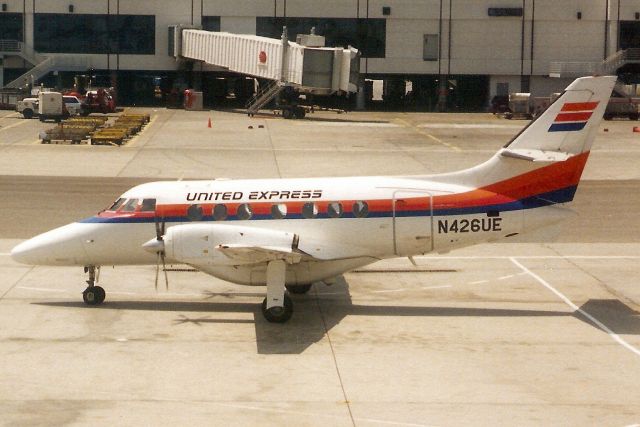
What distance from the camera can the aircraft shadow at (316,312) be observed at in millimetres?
27531

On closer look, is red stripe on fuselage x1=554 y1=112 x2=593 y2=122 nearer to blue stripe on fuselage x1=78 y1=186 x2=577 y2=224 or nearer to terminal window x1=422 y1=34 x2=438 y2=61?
blue stripe on fuselage x1=78 y1=186 x2=577 y2=224

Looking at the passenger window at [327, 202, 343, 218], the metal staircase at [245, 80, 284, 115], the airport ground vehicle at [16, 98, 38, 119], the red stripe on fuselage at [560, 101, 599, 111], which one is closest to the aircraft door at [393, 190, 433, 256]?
the passenger window at [327, 202, 343, 218]

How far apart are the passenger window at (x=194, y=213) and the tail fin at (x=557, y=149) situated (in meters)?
6.99

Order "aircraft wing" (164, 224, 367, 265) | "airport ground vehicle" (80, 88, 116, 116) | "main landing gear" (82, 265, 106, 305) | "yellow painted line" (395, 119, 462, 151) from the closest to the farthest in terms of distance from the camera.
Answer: "aircraft wing" (164, 224, 367, 265) < "main landing gear" (82, 265, 106, 305) < "yellow painted line" (395, 119, 462, 151) < "airport ground vehicle" (80, 88, 116, 116)

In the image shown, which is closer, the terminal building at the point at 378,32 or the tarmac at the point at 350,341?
the tarmac at the point at 350,341

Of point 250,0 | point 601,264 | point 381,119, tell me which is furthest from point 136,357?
point 250,0

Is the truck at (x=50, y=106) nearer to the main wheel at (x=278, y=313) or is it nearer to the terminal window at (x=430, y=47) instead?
the terminal window at (x=430, y=47)

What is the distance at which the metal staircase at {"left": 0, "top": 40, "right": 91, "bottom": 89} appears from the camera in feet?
337

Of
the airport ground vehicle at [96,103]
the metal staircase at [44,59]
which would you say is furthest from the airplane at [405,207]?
the metal staircase at [44,59]

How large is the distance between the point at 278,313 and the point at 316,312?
1.86 m

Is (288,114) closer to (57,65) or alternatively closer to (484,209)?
(57,65)

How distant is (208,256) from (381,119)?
6601 centimetres

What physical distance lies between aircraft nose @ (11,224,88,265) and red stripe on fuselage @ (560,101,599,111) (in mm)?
12964

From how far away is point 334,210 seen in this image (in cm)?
2908
